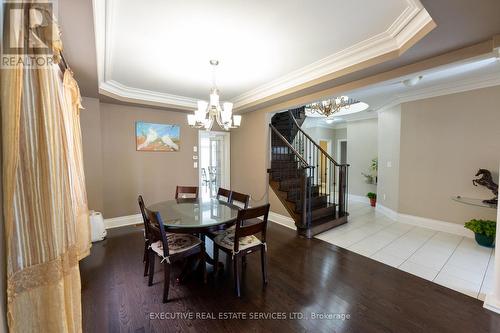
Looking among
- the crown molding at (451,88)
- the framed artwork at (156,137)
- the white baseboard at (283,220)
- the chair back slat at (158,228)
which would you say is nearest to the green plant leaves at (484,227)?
the crown molding at (451,88)

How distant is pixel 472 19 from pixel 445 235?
361 cm

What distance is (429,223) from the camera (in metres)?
3.98

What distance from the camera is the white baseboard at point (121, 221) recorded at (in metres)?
3.94

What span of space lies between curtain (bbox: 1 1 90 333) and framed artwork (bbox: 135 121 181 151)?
3.35m

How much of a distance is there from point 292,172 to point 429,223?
9.20 ft

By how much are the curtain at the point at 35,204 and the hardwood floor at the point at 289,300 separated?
980 mm

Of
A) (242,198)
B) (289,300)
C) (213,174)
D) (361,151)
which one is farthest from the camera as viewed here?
(361,151)

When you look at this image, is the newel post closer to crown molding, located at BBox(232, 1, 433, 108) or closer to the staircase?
crown molding, located at BBox(232, 1, 433, 108)

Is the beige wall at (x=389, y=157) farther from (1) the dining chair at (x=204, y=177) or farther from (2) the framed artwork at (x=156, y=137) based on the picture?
(2) the framed artwork at (x=156, y=137)

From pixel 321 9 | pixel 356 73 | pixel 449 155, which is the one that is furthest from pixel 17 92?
pixel 449 155

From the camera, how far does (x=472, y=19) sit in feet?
5.04

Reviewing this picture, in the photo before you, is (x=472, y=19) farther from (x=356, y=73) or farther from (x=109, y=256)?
(x=109, y=256)

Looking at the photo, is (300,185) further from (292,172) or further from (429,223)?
(429,223)

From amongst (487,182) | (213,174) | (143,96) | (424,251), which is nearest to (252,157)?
(213,174)
